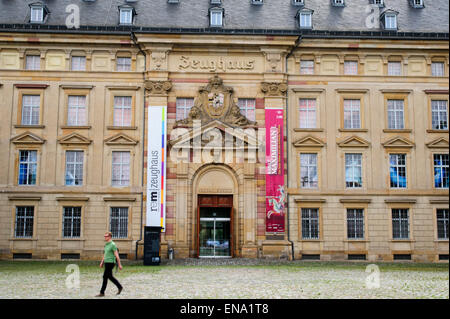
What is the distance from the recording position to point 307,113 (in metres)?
34.8

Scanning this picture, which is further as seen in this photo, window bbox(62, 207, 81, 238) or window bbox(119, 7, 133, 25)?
window bbox(119, 7, 133, 25)

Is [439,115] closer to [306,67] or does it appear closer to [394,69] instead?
[394,69]

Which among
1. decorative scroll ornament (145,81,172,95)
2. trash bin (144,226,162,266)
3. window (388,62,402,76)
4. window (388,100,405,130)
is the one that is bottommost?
trash bin (144,226,162,266)

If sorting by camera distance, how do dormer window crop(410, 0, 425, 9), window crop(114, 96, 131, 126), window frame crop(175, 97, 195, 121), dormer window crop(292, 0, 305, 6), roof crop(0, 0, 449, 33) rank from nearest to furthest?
1. window frame crop(175, 97, 195, 121)
2. window crop(114, 96, 131, 126)
3. roof crop(0, 0, 449, 33)
4. dormer window crop(292, 0, 305, 6)
5. dormer window crop(410, 0, 425, 9)

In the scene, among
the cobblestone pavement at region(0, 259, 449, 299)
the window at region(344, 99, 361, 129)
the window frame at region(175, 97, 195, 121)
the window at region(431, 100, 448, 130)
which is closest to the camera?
the cobblestone pavement at region(0, 259, 449, 299)

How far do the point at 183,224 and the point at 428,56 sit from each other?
19.1 m

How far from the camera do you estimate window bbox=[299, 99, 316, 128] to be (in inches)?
1367

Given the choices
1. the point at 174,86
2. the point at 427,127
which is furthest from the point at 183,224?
the point at 427,127

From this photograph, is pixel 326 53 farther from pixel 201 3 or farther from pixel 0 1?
pixel 0 1

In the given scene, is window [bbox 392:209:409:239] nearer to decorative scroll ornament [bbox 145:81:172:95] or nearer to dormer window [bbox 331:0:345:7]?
dormer window [bbox 331:0:345:7]

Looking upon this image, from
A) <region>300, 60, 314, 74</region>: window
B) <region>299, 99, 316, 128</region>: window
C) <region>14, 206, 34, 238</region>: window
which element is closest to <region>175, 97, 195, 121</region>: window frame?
<region>299, 99, 316, 128</region>: window

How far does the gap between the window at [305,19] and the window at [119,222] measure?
16.6 meters

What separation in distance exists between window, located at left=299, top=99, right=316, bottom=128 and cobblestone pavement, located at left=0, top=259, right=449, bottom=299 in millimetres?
10723

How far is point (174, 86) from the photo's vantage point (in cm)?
3422
